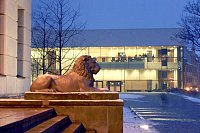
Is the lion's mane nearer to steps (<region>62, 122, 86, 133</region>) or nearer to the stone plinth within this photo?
the stone plinth

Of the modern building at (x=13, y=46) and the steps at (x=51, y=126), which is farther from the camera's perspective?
the modern building at (x=13, y=46)

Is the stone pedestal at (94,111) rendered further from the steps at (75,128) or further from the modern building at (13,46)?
the modern building at (13,46)

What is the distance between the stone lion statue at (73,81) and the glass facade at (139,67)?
65.9 meters

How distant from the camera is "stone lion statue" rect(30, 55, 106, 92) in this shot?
10938 millimetres

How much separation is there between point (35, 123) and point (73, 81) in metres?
3.51

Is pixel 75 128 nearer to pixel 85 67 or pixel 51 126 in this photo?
pixel 51 126

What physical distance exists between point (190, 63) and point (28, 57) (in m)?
83.0

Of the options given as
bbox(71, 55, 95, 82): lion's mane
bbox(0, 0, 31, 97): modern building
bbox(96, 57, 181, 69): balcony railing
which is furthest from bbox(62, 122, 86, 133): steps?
bbox(96, 57, 181, 69): balcony railing

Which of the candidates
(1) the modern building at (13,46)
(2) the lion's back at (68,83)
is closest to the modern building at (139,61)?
(1) the modern building at (13,46)

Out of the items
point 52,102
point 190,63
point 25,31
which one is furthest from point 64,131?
point 190,63

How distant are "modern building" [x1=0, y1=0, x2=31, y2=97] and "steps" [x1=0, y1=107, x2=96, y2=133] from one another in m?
8.45

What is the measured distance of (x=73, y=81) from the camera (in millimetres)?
11047

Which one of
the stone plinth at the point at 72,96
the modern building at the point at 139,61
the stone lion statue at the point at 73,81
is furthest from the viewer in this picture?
the modern building at the point at 139,61

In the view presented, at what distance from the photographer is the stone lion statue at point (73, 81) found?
10.9 meters
